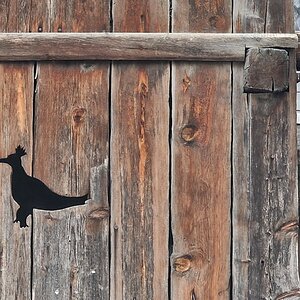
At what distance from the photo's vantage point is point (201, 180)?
155 centimetres

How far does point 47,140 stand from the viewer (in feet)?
5.11

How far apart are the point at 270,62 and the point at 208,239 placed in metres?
0.55

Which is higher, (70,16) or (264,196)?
(70,16)

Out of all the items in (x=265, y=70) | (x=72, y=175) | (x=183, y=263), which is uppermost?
(x=265, y=70)

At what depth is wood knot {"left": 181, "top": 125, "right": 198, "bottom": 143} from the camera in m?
1.56

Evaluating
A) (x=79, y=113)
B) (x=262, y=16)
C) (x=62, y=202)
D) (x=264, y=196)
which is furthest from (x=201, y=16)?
(x=62, y=202)

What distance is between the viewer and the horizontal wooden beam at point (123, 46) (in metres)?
1.55

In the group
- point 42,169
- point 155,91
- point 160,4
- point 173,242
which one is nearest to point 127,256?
point 173,242

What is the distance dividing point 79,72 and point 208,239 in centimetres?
62

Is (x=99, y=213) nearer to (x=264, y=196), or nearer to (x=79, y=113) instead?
(x=79, y=113)

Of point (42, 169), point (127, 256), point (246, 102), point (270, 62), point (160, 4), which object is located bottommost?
point (127, 256)

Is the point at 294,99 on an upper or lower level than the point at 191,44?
lower

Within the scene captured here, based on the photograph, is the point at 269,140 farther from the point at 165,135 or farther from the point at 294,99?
the point at 165,135

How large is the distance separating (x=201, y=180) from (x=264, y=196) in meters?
0.19
